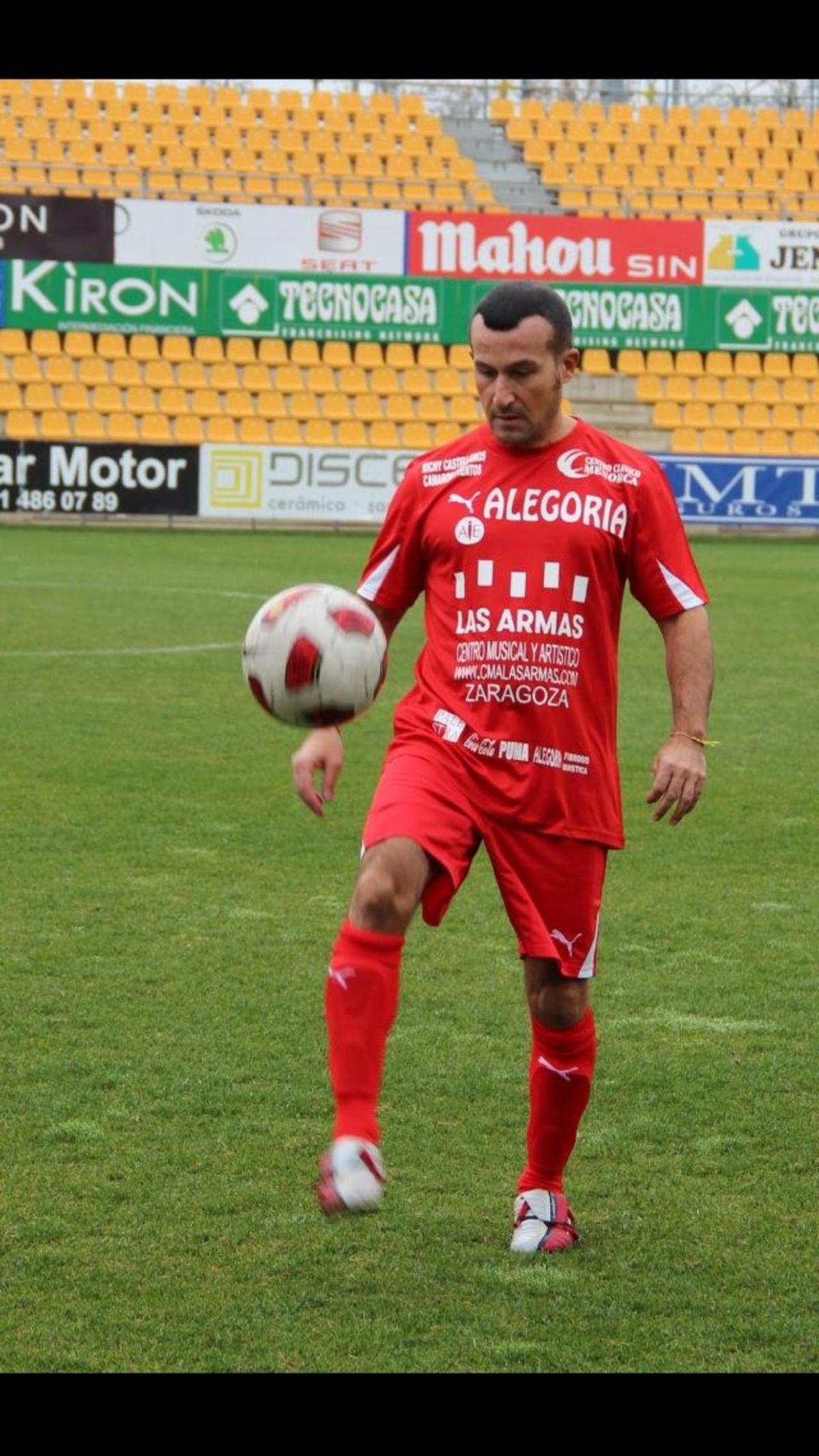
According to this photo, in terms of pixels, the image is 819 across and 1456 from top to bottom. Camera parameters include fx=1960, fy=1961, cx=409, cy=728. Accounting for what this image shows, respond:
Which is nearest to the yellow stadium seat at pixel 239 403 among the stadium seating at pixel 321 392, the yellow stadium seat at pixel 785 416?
the stadium seating at pixel 321 392

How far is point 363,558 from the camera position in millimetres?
21844

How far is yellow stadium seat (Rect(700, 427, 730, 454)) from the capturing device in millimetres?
28969

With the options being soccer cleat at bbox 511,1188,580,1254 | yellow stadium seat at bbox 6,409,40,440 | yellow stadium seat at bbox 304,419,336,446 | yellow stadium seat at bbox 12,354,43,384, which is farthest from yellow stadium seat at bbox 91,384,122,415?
soccer cleat at bbox 511,1188,580,1254

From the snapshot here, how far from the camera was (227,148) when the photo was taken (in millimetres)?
29750

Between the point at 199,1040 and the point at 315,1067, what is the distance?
36 centimetres

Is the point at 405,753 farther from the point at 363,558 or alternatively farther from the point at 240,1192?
the point at 363,558

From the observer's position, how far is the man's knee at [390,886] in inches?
141

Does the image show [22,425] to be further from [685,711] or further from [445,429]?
[685,711]

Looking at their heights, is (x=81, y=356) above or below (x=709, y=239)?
below

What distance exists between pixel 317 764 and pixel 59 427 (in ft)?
80.3

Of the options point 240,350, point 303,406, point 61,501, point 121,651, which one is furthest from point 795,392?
point 121,651

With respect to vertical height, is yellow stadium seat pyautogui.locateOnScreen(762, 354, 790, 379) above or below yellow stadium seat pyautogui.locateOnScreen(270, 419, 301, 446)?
above

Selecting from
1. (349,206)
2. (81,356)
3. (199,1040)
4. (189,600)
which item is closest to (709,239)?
(349,206)

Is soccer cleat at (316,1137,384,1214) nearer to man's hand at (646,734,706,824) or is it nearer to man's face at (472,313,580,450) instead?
man's hand at (646,734,706,824)
